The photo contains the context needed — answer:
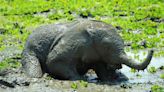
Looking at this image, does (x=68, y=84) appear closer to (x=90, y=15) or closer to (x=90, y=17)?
(x=90, y=17)

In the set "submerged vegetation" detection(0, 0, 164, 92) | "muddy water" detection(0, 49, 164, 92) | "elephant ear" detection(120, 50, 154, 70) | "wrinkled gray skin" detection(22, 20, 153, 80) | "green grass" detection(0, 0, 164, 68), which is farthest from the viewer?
"green grass" detection(0, 0, 164, 68)

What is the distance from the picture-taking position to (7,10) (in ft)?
79.3

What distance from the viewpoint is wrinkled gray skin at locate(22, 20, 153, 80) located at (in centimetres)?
1167

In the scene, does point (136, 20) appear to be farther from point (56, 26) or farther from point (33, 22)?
point (56, 26)

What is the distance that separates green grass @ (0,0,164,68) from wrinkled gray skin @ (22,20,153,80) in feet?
10.4

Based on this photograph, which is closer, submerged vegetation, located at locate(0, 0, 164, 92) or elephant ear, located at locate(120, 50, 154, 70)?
elephant ear, located at locate(120, 50, 154, 70)

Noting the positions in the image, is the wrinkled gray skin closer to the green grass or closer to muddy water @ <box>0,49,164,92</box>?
muddy water @ <box>0,49,164,92</box>

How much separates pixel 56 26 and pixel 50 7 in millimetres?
11650

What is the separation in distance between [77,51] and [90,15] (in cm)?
1034

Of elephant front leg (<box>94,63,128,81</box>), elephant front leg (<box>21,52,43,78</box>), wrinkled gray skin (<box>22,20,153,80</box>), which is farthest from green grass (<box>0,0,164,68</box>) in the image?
elephant front leg (<box>21,52,43,78</box>)

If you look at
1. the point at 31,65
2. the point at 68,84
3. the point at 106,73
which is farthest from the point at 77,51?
the point at 31,65

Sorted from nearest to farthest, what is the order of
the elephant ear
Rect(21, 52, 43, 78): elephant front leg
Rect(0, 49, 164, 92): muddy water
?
the elephant ear
Rect(0, 49, 164, 92): muddy water
Rect(21, 52, 43, 78): elephant front leg

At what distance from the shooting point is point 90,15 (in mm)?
21938

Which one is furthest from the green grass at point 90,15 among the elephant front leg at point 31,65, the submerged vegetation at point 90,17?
the elephant front leg at point 31,65
